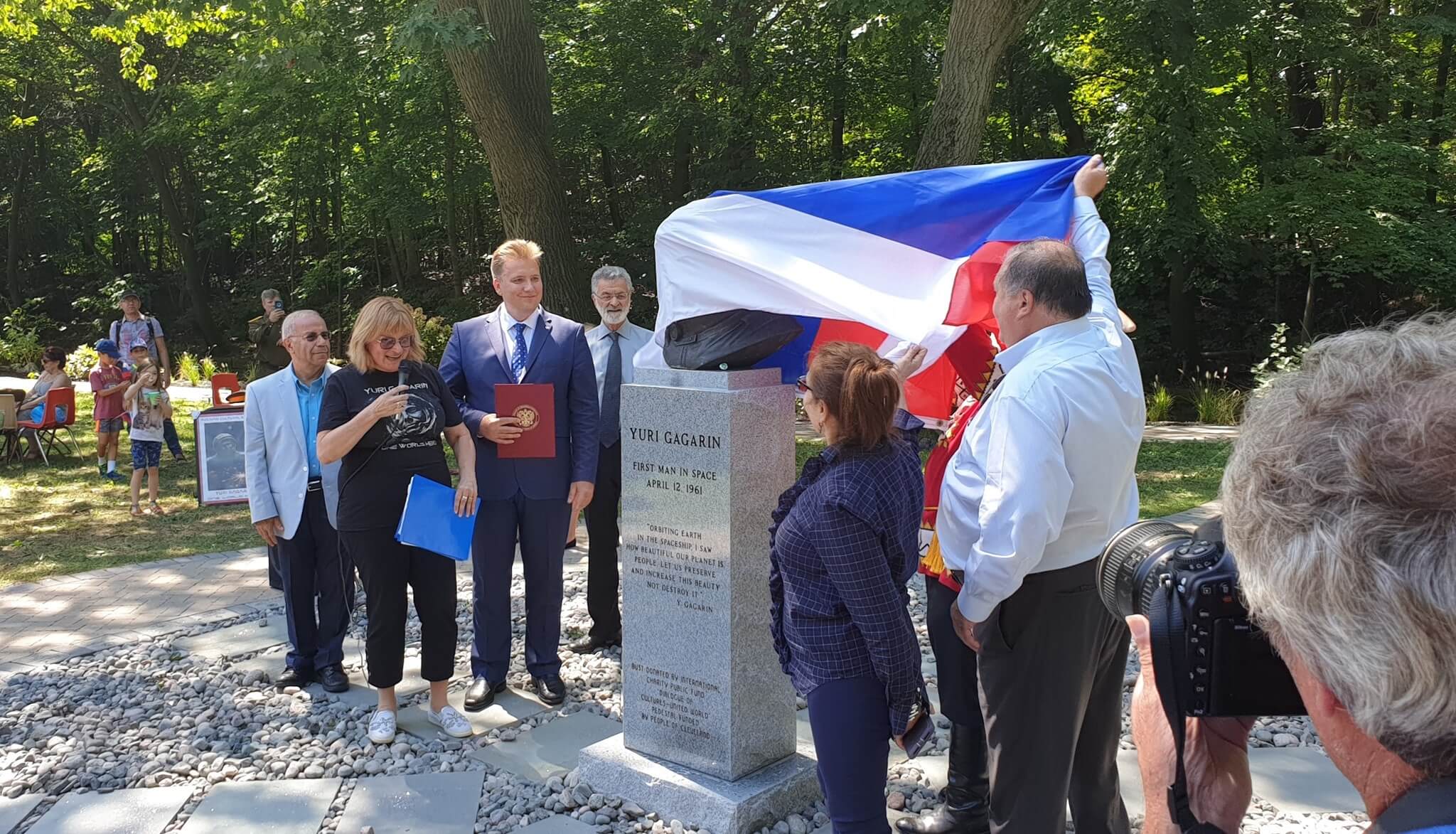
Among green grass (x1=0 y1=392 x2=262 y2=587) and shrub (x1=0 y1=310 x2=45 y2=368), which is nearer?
green grass (x1=0 y1=392 x2=262 y2=587)

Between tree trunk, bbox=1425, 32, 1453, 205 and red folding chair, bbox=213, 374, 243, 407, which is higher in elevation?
tree trunk, bbox=1425, 32, 1453, 205

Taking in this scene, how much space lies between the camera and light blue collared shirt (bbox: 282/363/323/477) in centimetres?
526

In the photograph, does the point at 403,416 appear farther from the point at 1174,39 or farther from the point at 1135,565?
the point at 1174,39

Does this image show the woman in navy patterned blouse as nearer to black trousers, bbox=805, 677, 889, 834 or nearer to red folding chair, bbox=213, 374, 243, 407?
black trousers, bbox=805, 677, 889, 834

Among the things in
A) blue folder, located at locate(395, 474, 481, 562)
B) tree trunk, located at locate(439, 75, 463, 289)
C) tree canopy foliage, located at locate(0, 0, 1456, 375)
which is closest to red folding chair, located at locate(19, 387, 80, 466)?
tree canopy foliage, located at locate(0, 0, 1456, 375)

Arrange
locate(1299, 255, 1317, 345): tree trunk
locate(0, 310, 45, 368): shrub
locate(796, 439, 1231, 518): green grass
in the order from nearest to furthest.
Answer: locate(796, 439, 1231, 518): green grass < locate(1299, 255, 1317, 345): tree trunk < locate(0, 310, 45, 368): shrub

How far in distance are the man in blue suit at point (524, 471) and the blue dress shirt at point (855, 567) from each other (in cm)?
218

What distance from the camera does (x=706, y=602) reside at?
3.81 m

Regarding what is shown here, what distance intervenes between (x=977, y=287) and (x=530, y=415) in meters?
2.26

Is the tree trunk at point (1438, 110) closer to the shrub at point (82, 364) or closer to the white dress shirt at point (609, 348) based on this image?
the white dress shirt at point (609, 348)

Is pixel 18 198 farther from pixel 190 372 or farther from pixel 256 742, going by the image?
pixel 256 742

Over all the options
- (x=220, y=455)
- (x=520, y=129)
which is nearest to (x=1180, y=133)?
(x=520, y=129)

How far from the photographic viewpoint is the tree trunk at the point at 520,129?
406 inches

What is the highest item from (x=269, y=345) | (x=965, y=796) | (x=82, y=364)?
(x=269, y=345)
